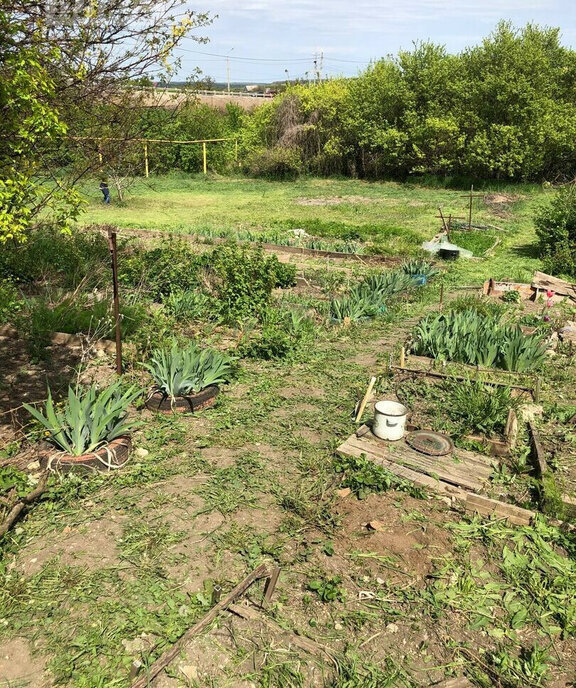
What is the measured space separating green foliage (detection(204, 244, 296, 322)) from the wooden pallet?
3756 millimetres

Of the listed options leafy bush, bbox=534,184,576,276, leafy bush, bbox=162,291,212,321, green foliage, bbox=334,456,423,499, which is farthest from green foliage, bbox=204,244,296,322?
leafy bush, bbox=534,184,576,276

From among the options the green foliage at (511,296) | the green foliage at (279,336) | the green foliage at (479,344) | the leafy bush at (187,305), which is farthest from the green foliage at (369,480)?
the green foliage at (511,296)

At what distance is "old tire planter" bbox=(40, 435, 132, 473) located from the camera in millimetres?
4398

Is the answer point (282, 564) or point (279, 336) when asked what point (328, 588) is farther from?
point (279, 336)

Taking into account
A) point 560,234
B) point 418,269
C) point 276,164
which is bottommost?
point 418,269

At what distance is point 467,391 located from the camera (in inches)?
216

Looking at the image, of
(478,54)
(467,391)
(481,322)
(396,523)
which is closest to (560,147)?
(478,54)

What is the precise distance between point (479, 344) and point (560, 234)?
748cm

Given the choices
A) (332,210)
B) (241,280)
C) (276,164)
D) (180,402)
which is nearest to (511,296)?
(241,280)

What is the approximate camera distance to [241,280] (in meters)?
8.65

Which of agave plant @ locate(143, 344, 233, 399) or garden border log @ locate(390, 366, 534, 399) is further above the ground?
agave plant @ locate(143, 344, 233, 399)

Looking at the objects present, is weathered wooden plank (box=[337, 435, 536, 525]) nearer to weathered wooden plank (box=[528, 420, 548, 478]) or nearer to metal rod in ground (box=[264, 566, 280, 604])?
weathered wooden plank (box=[528, 420, 548, 478])

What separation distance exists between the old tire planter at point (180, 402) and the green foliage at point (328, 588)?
2.57 meters

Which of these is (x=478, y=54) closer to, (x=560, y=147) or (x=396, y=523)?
(x=560, y=147)
